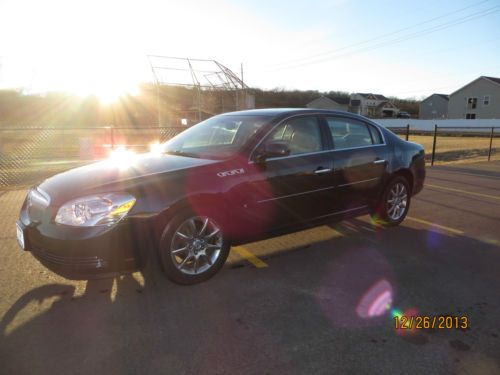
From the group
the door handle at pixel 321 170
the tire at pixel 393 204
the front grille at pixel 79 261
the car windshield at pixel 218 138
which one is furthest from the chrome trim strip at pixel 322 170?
the front grille at pixel 79 261

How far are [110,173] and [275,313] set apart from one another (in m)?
1.90

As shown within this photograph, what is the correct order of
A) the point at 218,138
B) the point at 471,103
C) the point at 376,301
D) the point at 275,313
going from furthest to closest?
the point at 471,103 < the point at 218,138 < the point at 376,301 < the point at 275,313

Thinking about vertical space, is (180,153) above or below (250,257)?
above

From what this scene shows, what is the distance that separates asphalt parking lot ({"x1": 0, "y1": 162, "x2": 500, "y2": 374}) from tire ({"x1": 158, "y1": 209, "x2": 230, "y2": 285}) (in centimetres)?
14

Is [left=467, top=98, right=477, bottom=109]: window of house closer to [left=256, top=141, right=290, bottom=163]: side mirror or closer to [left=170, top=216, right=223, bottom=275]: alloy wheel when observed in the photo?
[left=256, top=141, right=290, bottom=163]: side mirror

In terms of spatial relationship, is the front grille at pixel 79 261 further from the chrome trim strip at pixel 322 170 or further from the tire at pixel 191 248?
the chrome trim strip at pixel 322 170

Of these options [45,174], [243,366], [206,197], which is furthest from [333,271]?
[45,174]

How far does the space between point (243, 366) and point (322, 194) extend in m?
2.33

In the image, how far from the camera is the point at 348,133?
→ 4.80 m

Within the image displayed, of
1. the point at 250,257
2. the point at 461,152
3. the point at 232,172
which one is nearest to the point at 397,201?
the point at 250,257

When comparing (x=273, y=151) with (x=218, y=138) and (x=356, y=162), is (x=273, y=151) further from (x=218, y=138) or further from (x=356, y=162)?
(x=356, y=162)

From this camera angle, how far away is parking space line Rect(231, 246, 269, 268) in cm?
413

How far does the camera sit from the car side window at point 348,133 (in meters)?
4.60

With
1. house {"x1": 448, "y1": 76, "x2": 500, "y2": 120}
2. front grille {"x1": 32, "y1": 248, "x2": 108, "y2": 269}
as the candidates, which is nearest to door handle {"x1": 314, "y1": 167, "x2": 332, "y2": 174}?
front grille {"x1": 32, "y1": 248, "x2": 108, "y2": 269}
